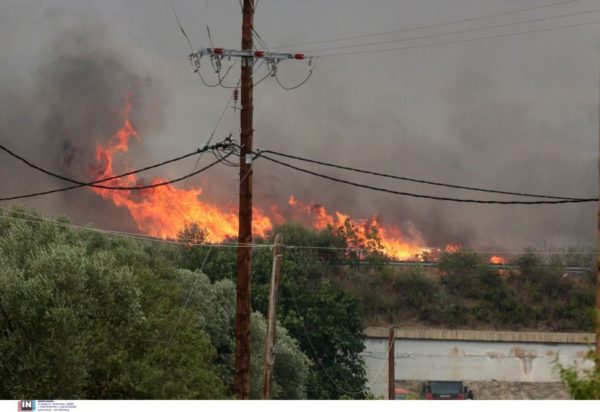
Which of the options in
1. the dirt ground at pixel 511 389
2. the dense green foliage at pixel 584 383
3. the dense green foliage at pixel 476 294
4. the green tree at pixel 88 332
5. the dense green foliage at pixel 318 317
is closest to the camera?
the dense green foliage at pixel 584 383

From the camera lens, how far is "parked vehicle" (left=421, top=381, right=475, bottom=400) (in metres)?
75.1

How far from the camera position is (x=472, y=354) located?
254 feet

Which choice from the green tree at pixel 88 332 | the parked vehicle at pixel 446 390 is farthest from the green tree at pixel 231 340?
the parked vehicle at pixel 446 390

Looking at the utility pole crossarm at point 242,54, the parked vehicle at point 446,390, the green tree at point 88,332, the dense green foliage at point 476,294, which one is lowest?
the parked vehicle at point 446,390

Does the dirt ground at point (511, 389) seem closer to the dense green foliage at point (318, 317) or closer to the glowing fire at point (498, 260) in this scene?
the dense green foliage at point (318, 317)

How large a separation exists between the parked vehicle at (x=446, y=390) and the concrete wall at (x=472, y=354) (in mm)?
667

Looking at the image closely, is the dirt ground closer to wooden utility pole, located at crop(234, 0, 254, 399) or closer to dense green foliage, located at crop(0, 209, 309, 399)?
dense green foliage, located at crop(0, 209, 309, 399)

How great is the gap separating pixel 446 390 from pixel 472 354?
3.90m

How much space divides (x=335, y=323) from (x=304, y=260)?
1153 cm

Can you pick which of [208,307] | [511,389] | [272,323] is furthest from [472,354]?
[272,323]

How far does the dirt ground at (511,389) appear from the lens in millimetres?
75562

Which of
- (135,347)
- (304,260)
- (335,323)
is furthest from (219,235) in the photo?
(135,347)

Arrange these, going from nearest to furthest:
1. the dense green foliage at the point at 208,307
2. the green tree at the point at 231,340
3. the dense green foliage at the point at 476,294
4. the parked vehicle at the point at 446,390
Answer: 1. the dense green foliage at the point at 208,307
2. the green tree at the point at 231,340
3. the parked vehicle at the point at 446,390
4. the dense green foliage at the point at 476,294

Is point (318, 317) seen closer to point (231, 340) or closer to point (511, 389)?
point (231, 340)
